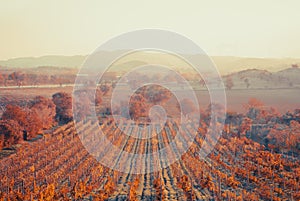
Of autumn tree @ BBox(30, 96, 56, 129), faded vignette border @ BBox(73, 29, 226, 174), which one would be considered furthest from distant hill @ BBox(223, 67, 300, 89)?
autumn tree @ BBox(30, 96, 56, 129)

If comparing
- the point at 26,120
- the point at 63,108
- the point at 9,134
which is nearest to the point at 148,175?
the point at 9,134

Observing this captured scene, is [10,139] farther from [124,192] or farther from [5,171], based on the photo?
[124,192]

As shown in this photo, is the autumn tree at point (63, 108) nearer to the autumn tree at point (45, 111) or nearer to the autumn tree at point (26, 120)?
the autumn tree at point (45, 111)

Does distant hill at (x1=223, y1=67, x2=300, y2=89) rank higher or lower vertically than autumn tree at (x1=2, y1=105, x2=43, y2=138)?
higher

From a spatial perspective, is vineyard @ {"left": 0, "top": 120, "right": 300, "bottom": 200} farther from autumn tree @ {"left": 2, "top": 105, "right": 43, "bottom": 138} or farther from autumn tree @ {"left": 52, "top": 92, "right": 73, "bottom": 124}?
autumn tree @ {"left": 52, "top": 92, "right": 73, "bottom": 124}

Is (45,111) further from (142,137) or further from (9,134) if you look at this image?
(142,137)

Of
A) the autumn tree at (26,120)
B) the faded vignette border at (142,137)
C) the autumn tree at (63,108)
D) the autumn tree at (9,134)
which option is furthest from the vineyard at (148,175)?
the autumn tree at (63,108)

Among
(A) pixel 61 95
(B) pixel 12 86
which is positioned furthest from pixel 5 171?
(B) pixel 12 86

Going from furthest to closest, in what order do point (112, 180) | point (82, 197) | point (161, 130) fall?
point (161, 130)
point (112, 180)
point (82, 197)
